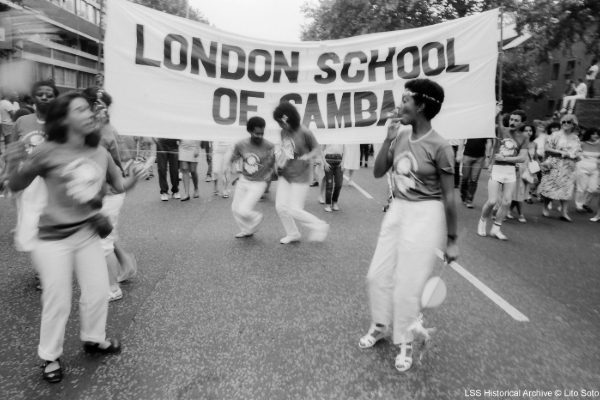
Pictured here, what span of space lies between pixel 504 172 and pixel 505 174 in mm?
34

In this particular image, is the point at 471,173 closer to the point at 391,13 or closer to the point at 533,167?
the point at 533,167

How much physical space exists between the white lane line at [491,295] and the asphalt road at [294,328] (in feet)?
0.21

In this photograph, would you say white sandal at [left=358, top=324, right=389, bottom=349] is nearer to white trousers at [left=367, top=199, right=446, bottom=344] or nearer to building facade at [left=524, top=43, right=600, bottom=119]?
white trousers at [left=367, top=199, right=446, bottom=344]

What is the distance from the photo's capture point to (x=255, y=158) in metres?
6.15

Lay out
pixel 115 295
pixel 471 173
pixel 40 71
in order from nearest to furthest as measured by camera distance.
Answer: pixel 40 71
pixel 115 295
pixel 471 173

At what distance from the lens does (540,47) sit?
17.8 metres

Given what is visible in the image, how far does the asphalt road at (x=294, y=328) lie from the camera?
9.30 feet

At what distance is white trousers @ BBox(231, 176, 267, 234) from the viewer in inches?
245

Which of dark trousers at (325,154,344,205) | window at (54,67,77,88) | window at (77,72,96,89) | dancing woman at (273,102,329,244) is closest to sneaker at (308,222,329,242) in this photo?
dancing woman at (273,102,329,244)

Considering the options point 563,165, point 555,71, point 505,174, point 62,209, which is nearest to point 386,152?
point 62,209

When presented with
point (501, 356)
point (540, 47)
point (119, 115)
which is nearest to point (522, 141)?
point (501, 356)

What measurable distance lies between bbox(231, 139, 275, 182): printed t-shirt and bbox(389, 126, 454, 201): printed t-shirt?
10.6ft

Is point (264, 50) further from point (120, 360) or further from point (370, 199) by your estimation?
point (370, 199)

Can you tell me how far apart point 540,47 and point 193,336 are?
1864 centimetres
